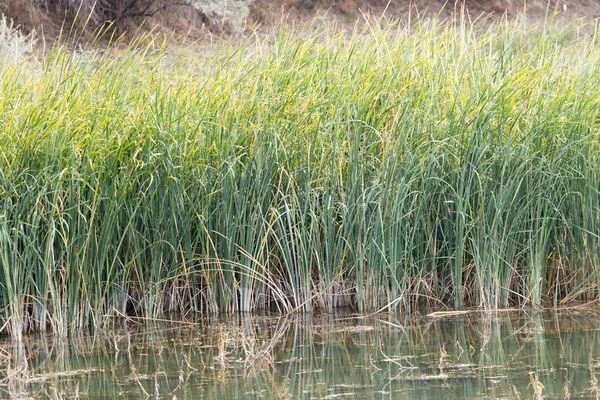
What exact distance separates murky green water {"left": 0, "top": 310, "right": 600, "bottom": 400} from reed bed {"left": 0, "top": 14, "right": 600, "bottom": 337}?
268 mm

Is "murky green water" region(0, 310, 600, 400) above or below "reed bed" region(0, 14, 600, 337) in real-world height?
below

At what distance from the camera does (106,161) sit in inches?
176

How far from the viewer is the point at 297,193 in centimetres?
478

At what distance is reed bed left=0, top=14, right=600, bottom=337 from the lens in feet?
14.5

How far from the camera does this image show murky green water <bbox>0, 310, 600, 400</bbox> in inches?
130

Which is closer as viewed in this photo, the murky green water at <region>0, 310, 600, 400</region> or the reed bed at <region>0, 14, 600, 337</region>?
the murky green water at <region>0, 310, 600, 400</region>

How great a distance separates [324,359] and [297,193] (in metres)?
1.26

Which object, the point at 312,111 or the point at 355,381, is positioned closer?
the point at 355,381

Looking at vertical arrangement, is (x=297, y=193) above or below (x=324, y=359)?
above

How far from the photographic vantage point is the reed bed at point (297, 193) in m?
4.42

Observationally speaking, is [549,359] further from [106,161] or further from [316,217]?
[106,161]

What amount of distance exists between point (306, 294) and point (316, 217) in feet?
1.49

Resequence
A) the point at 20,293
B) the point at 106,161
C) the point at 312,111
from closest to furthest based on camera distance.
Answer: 1. the point at 20,293
2. the point at 106,161
3. the point at 312,111

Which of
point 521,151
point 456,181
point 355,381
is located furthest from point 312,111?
point 355,381
